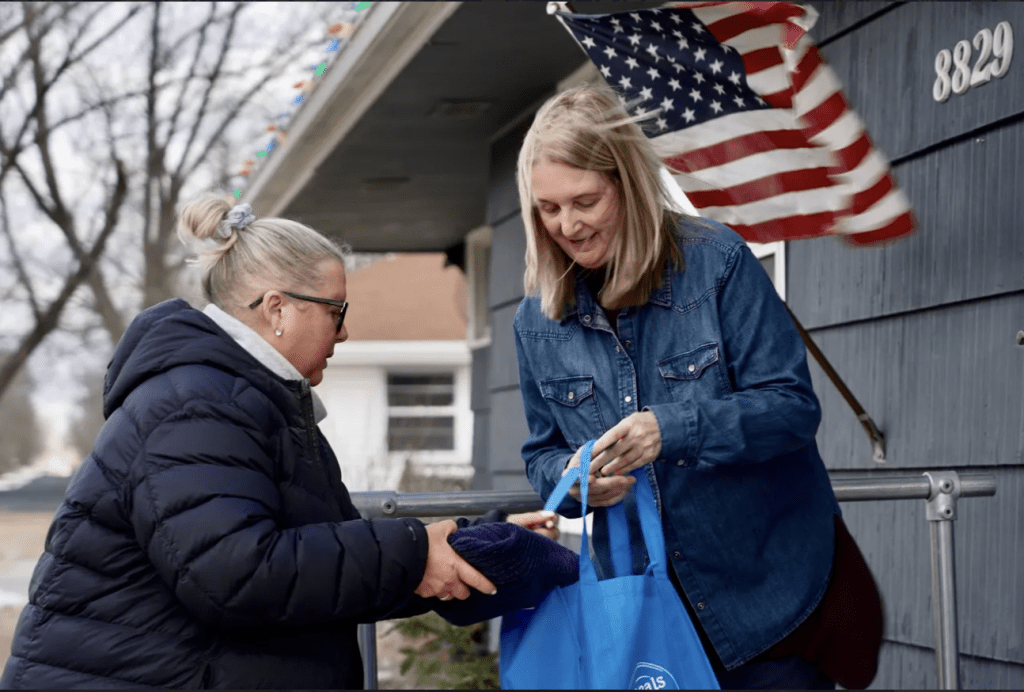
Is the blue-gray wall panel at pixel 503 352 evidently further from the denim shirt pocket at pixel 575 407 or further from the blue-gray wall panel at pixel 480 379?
the denim shirt pocket at pixel 575 407

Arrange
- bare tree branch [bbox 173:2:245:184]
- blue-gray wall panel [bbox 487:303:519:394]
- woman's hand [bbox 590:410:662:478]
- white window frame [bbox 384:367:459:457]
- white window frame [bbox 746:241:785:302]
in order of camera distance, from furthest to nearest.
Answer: white window frame [bbox 384:367:459:457] < bare tree branch [bbox 173:2:245:184] < blue-gray wall panel [bbox 487:303:519:394] < white window frame [bbox 746:241:785:302] < woman's hand [bbox 590:410:662:478]

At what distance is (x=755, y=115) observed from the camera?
362cm

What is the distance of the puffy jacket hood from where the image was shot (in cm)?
210

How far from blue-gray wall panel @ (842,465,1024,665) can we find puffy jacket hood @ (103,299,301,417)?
1918 millimetres

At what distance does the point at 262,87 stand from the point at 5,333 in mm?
9185

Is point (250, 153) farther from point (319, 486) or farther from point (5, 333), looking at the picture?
point (319, 486)

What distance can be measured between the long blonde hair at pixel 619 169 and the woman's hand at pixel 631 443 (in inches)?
11.4

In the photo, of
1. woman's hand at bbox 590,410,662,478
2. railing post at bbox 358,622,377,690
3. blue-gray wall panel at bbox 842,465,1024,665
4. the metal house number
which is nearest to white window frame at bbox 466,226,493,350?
blue-gray wall panel at bbox 842,465,1024,665

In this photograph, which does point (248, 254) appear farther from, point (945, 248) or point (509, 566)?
point (945, 248)

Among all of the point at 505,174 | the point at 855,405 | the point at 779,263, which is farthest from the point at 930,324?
the point at 505,174

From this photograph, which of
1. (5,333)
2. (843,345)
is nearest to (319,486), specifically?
(843,345)

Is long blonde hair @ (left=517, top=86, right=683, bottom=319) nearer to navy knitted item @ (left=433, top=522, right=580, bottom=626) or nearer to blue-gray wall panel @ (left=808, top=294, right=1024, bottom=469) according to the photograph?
navy knitted item @ (left=433, top=522, right=580, bottom=626)

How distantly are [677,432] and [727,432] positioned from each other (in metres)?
0.09

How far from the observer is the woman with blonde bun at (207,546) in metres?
1.95
